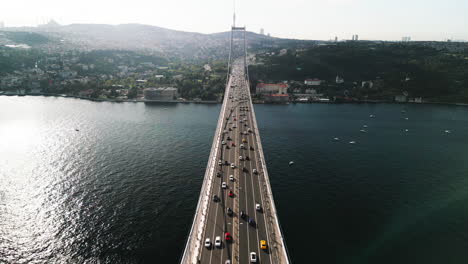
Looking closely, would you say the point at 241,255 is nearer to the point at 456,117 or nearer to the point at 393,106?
the point at 456,117

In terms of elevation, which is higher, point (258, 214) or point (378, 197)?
point (258, 214)

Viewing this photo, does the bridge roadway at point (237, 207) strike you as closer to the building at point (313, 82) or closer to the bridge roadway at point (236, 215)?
the bridge roadway at point (236, 215)

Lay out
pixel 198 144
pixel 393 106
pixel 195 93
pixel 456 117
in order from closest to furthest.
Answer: pixel 198 144 → pixel 456 117 → pixel 393 106 → pixel 195 93

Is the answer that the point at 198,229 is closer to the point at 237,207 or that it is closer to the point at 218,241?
the point at 218,241

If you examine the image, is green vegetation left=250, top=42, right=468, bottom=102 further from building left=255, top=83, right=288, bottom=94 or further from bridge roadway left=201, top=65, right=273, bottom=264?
bridge roadway left=201, top=65, right=273, bottom=264

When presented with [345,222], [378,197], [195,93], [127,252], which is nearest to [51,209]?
[127,252]

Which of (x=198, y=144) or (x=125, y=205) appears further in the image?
(x=198, y=144)

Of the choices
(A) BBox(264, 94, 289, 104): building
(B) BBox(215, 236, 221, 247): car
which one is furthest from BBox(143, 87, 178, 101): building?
(B) BBox(215, 236, 221, 247): car

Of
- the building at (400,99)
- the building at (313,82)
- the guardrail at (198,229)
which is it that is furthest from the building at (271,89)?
the guardrail at (198,229)
